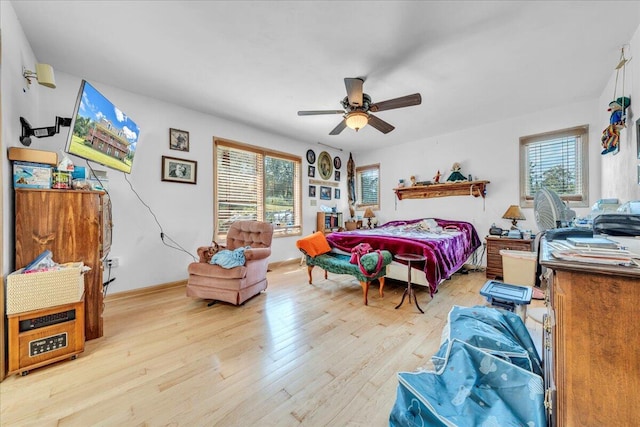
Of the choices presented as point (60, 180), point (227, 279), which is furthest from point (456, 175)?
point (60, 180)

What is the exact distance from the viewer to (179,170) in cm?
347

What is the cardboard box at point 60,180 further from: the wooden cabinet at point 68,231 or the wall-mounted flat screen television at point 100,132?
the wall-mounted flat screen television at point 100,132

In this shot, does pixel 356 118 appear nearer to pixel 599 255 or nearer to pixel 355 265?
pixel 355 265

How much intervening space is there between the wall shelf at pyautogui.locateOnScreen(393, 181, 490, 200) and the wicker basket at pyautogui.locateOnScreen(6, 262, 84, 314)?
502cm

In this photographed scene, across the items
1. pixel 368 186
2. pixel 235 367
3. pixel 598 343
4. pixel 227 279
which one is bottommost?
pixel 235 367

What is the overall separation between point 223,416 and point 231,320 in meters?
1.15

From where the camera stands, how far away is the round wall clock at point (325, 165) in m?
5.48

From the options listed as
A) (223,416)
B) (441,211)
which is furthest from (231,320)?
(441,211)

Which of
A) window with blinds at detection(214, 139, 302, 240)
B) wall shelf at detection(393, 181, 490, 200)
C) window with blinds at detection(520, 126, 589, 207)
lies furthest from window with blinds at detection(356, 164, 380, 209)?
window with blinds at detection(520, 126, 589, 207)

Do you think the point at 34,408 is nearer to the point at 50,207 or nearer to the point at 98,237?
the point at 98,237

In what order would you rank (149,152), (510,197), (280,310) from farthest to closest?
(510,197) → (149,152) → (280,310)

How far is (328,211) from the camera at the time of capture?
5.43 metres

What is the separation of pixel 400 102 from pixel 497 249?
2.85 meters

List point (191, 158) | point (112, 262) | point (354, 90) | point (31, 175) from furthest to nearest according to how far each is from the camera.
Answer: point (191, 158), point (112, 262), point (354, 90), point (31, 175)
